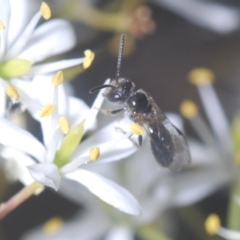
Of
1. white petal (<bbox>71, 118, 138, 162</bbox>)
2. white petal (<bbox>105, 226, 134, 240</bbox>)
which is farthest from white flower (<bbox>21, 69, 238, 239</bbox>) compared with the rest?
white petal (<bbox>71, 118, 138, 162</bbox>)

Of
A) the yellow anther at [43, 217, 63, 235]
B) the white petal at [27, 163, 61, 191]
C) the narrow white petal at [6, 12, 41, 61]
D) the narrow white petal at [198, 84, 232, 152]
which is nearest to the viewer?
the white petal at [27, 163, 61, 191]

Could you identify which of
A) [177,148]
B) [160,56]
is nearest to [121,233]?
[177,148]

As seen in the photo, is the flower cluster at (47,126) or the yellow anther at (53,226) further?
the yellow anther at (53,226)

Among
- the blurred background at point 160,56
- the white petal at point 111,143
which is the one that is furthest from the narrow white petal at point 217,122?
the white petal at point 111,143

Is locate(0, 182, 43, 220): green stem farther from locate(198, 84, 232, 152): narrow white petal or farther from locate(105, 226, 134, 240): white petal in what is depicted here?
locate(198, 84, 232, 152): narrow white petal

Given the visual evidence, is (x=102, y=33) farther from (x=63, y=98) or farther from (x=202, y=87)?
(x=63, y=98)

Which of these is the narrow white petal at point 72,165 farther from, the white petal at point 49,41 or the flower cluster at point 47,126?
the white petal at point 49,41

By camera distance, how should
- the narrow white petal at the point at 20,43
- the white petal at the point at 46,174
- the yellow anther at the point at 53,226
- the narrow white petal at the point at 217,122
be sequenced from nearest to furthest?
1. the white petal at the point at 46,174
2. the narrow white petal at the point at 20,43
3. the yellow anther at the point at 53,226
4. the narrow white petal at the point at 217,122

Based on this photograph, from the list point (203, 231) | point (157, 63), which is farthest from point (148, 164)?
point (157, 63)
